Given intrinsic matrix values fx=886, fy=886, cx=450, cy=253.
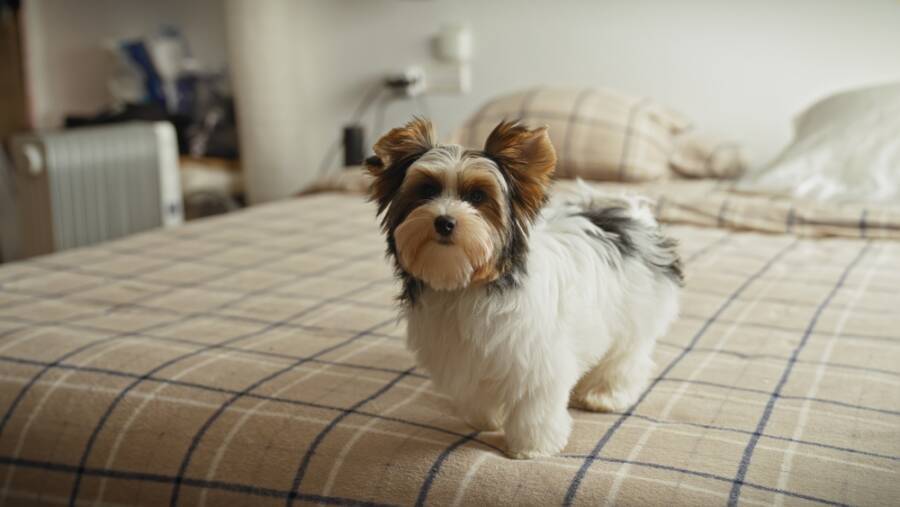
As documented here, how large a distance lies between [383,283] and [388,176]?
3.29 ft

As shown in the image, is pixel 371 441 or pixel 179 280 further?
pixel 179 280

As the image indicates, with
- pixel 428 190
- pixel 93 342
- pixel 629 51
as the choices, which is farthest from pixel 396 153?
pixel 629 51

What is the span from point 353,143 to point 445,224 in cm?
295

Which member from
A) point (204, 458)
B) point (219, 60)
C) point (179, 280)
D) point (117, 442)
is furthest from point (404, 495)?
point (219, 60)

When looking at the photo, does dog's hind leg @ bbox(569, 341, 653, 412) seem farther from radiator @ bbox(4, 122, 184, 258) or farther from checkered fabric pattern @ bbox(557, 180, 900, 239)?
radiator @ bbox(4, 122, 184, 258)

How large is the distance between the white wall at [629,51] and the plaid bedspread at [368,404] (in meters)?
1.43

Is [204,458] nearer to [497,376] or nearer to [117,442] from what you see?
[117,442]

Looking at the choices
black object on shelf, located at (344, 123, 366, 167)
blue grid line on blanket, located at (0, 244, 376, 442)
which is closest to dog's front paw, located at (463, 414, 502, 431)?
blue grid line on blanket, located at (0, 244, 376, 442)

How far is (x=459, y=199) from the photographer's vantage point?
1.09 m

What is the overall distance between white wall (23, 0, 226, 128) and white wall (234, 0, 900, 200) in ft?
2.44

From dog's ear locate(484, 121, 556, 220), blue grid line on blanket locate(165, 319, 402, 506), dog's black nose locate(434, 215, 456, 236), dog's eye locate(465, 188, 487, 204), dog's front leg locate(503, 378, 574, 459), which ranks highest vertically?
dog's ear locate(484, 121, 556, 220)

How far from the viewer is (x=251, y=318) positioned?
6.13 feet

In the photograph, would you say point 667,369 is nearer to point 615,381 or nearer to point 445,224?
point 615,381

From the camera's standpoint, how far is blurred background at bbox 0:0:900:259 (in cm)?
332
